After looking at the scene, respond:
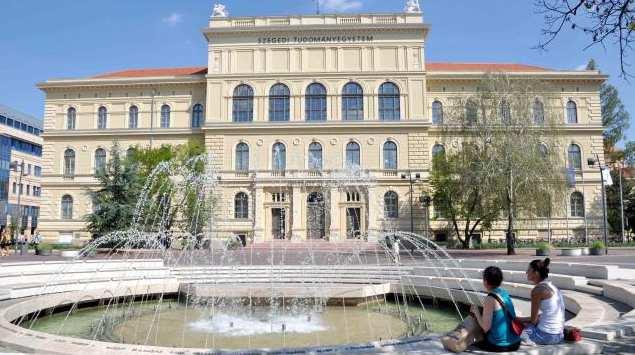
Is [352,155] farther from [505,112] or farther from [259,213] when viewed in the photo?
[505,112]

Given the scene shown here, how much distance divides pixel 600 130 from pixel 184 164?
35218 mm

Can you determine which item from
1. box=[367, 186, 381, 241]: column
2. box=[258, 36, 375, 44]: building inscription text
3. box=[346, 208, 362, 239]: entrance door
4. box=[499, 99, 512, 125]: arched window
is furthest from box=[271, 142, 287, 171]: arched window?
box=[499, 99, 512, 125]: arched window

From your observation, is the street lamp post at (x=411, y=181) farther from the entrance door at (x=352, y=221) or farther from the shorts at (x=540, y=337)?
the shorts at (x=540, y=337)

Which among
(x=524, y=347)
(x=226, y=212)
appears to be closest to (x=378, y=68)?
(x=226, y=212)

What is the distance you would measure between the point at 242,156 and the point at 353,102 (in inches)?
416

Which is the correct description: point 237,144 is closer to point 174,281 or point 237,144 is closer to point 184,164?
point 184,164

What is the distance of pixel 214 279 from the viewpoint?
17672 mm

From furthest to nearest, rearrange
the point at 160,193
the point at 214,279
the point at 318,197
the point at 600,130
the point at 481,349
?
the point at 600,130 < the point at 318,197 < the point at 160,193 < the point at 214,279 < the point at 481,349

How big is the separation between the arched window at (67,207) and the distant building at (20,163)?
1852cm

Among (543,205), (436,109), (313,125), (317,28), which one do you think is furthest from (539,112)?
(317,28)

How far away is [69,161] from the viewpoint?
46.6 m

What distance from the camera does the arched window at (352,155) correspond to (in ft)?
141

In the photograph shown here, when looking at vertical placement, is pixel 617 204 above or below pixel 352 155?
below

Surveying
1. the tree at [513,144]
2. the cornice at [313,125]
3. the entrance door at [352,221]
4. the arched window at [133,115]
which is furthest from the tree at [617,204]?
the arched window at [133,115]
